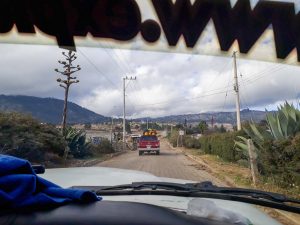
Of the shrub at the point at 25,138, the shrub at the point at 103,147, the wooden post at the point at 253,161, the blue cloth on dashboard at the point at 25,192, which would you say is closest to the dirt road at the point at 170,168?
the wooden post at the point at 253,161

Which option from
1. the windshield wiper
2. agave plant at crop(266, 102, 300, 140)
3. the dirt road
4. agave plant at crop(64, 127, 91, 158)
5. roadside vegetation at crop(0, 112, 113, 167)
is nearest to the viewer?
the windshield wiper

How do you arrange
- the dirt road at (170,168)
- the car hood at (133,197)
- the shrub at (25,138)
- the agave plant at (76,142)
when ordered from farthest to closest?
the agave plant at (76,142)
the shrub at (25,138)
the dirt road at (170,168)
the car hood at (133,197)

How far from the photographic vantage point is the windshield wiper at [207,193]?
99.7 inches

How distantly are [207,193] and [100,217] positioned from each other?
1223 mm

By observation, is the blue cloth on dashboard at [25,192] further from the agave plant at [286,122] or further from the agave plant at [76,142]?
the agave plant at [76,142]

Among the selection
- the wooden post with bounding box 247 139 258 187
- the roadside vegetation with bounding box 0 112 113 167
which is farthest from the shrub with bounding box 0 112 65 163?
the wooden post with bounding box 247 139 258 187

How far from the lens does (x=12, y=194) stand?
5.23ft

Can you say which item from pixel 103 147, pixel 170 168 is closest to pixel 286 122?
pixel 170 168

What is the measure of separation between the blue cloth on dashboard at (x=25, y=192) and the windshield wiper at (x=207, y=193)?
2.92 ft

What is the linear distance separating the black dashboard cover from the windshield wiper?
956 mm

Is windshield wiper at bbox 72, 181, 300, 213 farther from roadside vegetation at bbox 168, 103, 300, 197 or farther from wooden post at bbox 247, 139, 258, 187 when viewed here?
wooden post at bbox 247, 139, 258, 187

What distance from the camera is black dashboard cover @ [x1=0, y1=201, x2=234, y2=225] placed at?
4.88ft

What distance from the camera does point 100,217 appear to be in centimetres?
153

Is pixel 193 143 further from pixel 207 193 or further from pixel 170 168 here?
pixel 207 193
